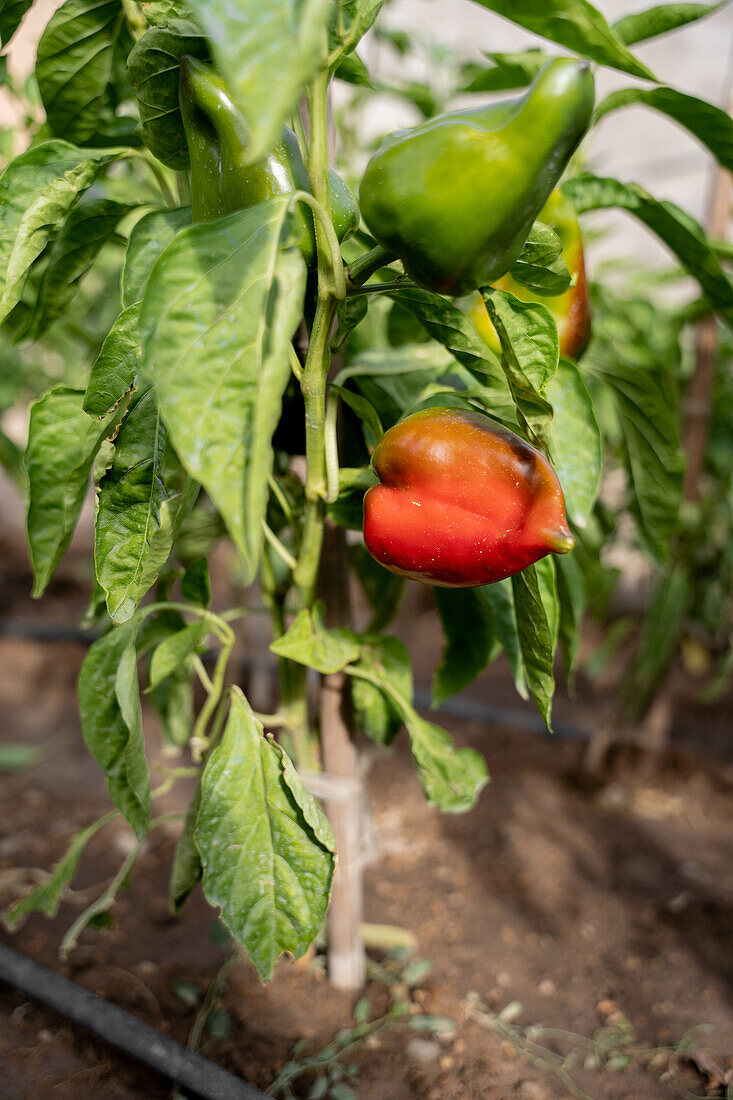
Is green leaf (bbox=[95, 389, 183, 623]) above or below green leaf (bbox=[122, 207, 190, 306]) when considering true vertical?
below

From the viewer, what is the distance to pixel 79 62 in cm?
54

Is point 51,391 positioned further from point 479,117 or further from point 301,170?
point 479,117

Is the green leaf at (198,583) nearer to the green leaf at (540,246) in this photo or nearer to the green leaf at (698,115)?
the green leaf at (540,246)

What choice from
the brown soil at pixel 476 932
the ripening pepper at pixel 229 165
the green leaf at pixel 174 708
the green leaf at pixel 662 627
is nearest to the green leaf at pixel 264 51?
the ripening pepper at pixel 229 165

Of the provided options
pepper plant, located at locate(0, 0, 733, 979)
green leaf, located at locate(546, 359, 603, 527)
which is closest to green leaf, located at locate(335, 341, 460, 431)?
pepper plant, located at locate(0, 0, 733, 979)

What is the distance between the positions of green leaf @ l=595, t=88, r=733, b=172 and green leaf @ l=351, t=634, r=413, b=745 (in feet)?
1.47

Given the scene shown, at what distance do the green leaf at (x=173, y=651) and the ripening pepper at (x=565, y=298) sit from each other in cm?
30

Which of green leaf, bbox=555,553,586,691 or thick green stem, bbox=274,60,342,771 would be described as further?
green leaf, bbox=555,553,586,691

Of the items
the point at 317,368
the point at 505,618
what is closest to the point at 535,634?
the point at 505,618

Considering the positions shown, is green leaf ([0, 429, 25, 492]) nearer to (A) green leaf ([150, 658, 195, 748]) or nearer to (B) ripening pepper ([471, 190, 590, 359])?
(A) green leaf ([150, 658, 195, 748])

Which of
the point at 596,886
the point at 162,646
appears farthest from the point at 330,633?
the point at 596,886

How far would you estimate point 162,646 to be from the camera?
22.1 inches

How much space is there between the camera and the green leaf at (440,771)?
0.62 metres

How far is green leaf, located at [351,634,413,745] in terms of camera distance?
2.03 feet
